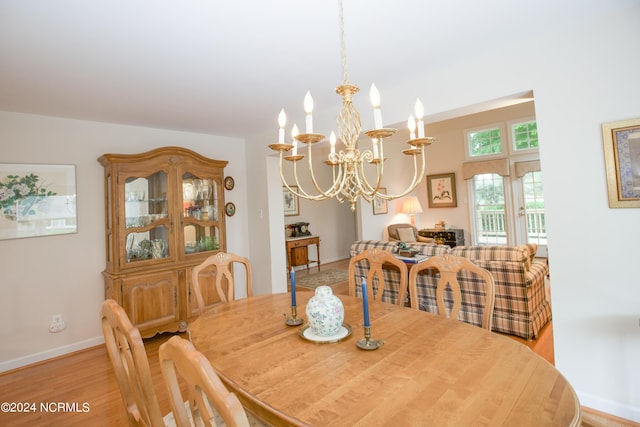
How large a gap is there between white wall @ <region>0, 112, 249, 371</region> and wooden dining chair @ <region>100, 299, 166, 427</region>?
245 centimetres

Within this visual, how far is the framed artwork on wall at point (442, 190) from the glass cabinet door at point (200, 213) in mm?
5001

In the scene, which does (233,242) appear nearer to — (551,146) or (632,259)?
(551,146)

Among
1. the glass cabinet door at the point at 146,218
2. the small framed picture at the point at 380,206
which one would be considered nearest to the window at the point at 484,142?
the small framed picture at the point at 380,206

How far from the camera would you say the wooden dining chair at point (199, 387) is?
592 mm

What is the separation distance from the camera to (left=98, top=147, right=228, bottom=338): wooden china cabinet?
3.06 meters

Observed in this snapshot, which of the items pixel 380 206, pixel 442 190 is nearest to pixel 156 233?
pixel 380 206

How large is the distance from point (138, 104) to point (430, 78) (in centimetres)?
255

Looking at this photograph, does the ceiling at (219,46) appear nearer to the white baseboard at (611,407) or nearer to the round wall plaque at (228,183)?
the round wall plaque at (228,183)

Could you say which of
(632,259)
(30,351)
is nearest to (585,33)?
(632,259)

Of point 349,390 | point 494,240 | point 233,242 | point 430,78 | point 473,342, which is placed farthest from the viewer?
point 494,240

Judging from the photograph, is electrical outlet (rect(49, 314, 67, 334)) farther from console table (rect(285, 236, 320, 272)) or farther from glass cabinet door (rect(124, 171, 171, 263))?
console table (rect(285, 236, 320, 272))

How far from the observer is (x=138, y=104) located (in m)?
2.83

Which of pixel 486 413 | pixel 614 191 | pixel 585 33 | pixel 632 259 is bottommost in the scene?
pixel 486 413

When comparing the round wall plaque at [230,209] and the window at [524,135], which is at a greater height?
the window at [524,135]
